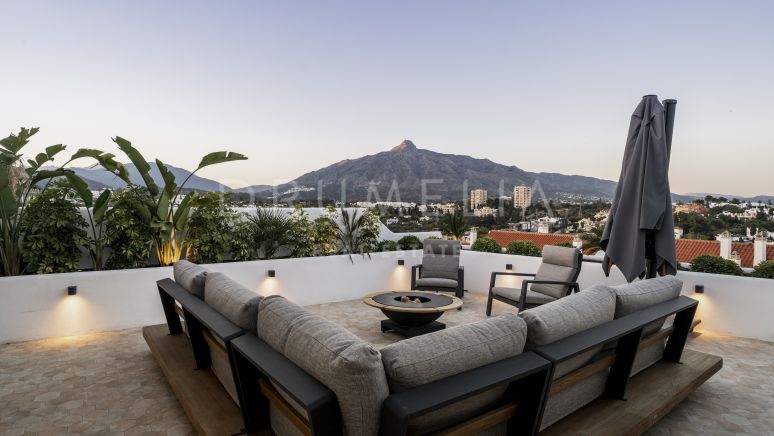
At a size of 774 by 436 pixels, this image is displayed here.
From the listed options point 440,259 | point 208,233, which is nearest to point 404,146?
point 440,259

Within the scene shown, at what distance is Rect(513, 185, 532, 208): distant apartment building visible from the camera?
915 centimetres

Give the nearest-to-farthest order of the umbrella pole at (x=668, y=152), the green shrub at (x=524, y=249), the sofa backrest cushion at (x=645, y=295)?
the sofa backrest cushion at (x=645, y=295) → the umbrella pole at (x=668, y=152) → the green shrub at (x=524, y=249)

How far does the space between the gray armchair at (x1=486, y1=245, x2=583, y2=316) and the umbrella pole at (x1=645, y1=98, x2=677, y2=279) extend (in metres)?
0.92

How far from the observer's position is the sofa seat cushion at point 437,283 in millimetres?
6258

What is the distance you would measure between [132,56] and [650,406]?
849 centimetres

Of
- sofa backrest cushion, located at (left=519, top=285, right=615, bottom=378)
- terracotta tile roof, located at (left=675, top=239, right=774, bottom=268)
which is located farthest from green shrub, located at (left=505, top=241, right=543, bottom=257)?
sofa backrest cushion, located at (left=519, top=285, right=615, bottom=378)

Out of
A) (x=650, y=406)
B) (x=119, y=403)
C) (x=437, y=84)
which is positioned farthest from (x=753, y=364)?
(x=437, y=84)

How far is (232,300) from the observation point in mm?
2344

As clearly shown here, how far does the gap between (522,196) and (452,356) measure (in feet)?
27.7

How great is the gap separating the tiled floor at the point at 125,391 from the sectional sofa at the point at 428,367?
30.2 inches

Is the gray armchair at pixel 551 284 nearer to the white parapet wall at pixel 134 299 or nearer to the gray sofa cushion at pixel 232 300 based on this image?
the white parapet wall at pixel 134 299

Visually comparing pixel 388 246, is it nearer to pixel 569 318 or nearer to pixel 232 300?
pixel 232 300

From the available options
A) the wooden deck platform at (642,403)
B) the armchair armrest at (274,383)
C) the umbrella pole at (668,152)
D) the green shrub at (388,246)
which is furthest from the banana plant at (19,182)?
the umbrella pole at (668,152)

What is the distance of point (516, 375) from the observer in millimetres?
1582
